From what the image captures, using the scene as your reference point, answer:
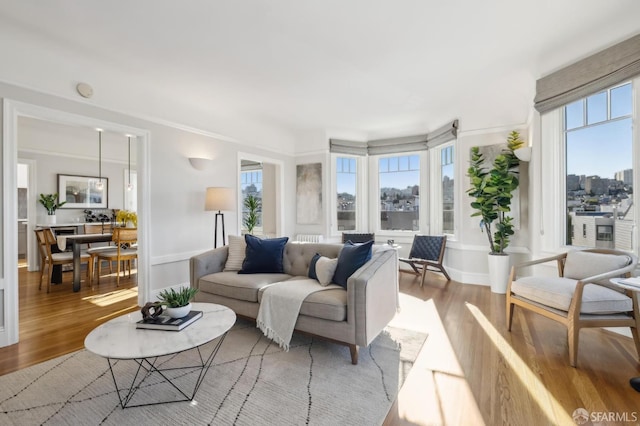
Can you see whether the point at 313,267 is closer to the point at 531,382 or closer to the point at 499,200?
the point at 531,382

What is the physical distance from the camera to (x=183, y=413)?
5.58ft

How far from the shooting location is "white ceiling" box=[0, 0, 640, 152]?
229cm

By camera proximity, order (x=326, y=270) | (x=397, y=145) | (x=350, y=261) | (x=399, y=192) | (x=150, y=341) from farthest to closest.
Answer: (x=399, y=192), (x=397, y=145), (x=326, y=270), (x=350, y=261), (x=150, y=341)

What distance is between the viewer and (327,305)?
2328 mm

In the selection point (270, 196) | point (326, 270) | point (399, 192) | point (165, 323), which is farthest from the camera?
point (270, 196)

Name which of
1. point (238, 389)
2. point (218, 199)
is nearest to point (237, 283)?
point (238, 389)

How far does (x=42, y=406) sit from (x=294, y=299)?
1644 millimetres

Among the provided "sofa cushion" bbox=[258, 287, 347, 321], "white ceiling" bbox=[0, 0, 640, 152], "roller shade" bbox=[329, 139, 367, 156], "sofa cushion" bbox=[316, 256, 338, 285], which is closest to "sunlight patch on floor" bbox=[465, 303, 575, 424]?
"sofa cushion" bbox=[258, 287, 347, 321]

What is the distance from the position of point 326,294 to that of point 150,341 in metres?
1.26

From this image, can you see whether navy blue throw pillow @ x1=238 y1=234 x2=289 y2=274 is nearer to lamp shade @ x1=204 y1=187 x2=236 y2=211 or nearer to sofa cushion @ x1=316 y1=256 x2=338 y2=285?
sofa cushion @ x1=316 y1=256 x2=338 y2=285

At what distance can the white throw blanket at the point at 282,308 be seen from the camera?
2.45m

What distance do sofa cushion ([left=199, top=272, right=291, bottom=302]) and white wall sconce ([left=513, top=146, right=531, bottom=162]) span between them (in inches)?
131

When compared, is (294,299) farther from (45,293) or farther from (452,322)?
(45,293)

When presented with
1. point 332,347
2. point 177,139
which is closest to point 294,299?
point 332,347
